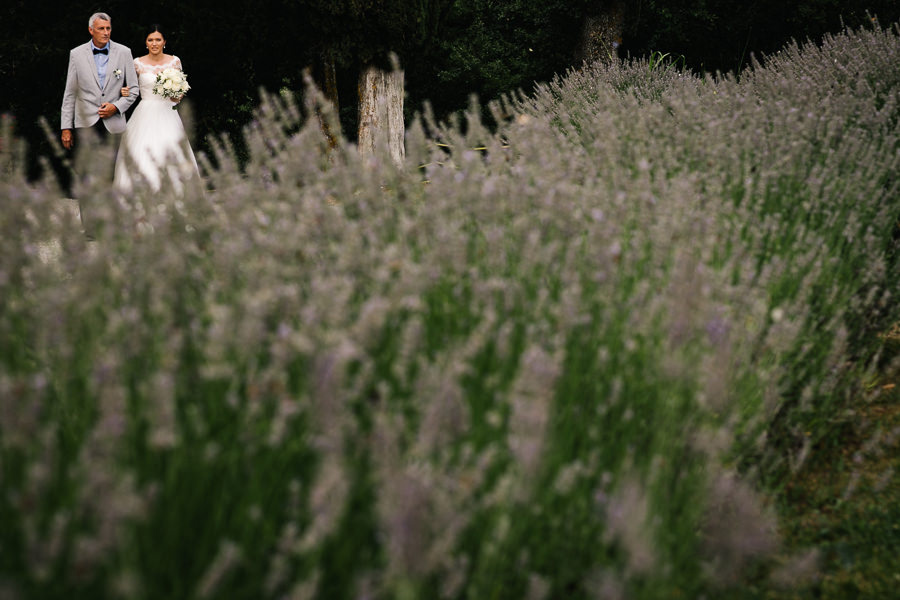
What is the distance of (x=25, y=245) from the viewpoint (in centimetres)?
214

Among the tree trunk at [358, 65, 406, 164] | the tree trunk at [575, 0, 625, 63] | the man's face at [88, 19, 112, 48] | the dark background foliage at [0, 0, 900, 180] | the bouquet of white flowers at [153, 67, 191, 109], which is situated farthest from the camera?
the tree trunk at [575, 0, 625, 63]

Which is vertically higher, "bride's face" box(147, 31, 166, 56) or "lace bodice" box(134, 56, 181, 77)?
"bride's face" box(147, 31, 166, 56)

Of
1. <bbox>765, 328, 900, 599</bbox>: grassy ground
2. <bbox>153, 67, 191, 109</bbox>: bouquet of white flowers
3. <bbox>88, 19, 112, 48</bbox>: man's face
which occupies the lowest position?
<bbox>765, 328, 900, 599</bbox>: grassy ground

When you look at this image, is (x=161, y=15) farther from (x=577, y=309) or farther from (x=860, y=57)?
(x=577, y=309)

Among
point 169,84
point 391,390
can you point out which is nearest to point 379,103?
point 169,84

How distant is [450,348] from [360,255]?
0.41 metres

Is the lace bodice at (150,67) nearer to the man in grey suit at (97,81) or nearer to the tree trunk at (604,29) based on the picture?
the man in grey suit at (97,81)

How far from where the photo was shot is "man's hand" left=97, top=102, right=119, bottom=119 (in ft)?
22.1

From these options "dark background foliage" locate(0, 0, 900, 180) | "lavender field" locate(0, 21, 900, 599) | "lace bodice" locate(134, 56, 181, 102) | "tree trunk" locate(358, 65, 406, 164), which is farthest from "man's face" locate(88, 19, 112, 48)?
"lavender field" locate(0, 21, 900, 599)

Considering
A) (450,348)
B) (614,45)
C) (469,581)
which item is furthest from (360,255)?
(614,45)

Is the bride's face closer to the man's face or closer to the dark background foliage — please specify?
the man's face

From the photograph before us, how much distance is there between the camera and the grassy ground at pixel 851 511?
2295 millimetres

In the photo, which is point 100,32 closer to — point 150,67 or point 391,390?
point 150,67

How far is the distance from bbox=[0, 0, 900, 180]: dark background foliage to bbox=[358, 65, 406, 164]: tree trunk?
0.24 m
